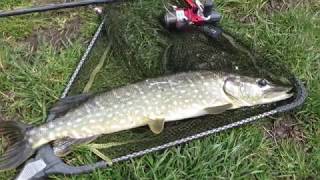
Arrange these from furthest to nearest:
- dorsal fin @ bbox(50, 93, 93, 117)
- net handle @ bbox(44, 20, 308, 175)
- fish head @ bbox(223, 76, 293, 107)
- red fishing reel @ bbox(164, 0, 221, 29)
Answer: red fishing reel @ bbox(164, 0, 221, 29) → fish head @ bbox(223, 76, 293, 107) → dorsal fin @ bbox(50, 93, 93, 117) → net handle @ bbox(44, 20, 308, 175)

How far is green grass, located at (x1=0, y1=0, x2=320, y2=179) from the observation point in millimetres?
2549

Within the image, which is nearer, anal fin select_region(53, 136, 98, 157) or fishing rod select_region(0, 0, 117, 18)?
anal fin select_region(53, 136, 98, 157)

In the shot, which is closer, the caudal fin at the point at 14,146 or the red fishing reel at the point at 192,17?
the caudal fin at the point at 14,146

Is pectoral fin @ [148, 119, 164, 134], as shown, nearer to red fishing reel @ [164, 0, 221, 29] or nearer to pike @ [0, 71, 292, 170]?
pike @ [0, 71, 292, 170]

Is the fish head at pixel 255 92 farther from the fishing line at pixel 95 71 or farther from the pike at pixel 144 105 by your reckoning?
A: the fishing line at pixel 95 71

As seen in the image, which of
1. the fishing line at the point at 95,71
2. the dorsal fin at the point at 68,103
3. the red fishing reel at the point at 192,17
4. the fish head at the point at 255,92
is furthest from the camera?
the red fishing reel at the point at 192,17

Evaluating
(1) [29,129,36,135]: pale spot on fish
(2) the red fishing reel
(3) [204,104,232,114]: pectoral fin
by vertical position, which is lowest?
(3) [204,104,232,114]: pectoral fin

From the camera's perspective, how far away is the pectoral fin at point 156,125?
2533 mm

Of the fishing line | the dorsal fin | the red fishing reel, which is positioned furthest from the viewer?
the red fishing reel

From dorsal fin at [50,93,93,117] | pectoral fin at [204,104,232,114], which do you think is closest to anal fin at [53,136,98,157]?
dorsal fin at [50,93,93,117]

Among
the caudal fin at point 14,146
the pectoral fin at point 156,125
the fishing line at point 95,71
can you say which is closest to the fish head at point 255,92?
the pectoral fin at point 156,125

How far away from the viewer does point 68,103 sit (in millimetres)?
2537

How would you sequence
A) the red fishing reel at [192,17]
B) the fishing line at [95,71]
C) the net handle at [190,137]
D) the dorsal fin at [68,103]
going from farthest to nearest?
1. the red fishing reel at [192,17]
2. the fishing line at [95,71]
3. the dorsal fin at [68,103]
4. the net handle at [190,137]

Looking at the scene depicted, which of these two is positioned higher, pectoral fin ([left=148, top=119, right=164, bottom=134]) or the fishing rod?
the fishing rod
